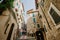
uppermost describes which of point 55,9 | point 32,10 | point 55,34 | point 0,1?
point 32,10

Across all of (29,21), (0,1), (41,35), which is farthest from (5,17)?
(29,21)

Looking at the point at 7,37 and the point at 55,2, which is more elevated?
the point at 55,2

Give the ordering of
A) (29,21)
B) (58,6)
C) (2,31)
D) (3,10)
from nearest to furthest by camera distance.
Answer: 1. (58,6)
2. (2,31)
3. (3,10)
4. (29,21)

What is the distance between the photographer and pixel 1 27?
8.84 m

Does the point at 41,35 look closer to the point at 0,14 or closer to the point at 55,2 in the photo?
the point at 0,14

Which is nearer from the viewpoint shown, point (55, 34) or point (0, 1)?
point (55, 34)

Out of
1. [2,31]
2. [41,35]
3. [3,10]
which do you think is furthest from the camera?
[41,35]

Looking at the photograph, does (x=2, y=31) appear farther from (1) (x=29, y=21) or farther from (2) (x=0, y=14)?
(1) (x=29, y=21)

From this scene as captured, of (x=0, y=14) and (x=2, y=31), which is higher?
(x=0, y=14)

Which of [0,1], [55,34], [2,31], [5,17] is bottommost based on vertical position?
[55,34]

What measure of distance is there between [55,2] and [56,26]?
1258mm

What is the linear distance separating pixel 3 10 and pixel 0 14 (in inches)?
15.9

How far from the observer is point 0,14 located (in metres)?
9.26

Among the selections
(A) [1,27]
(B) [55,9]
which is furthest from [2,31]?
(B) [55,9]
